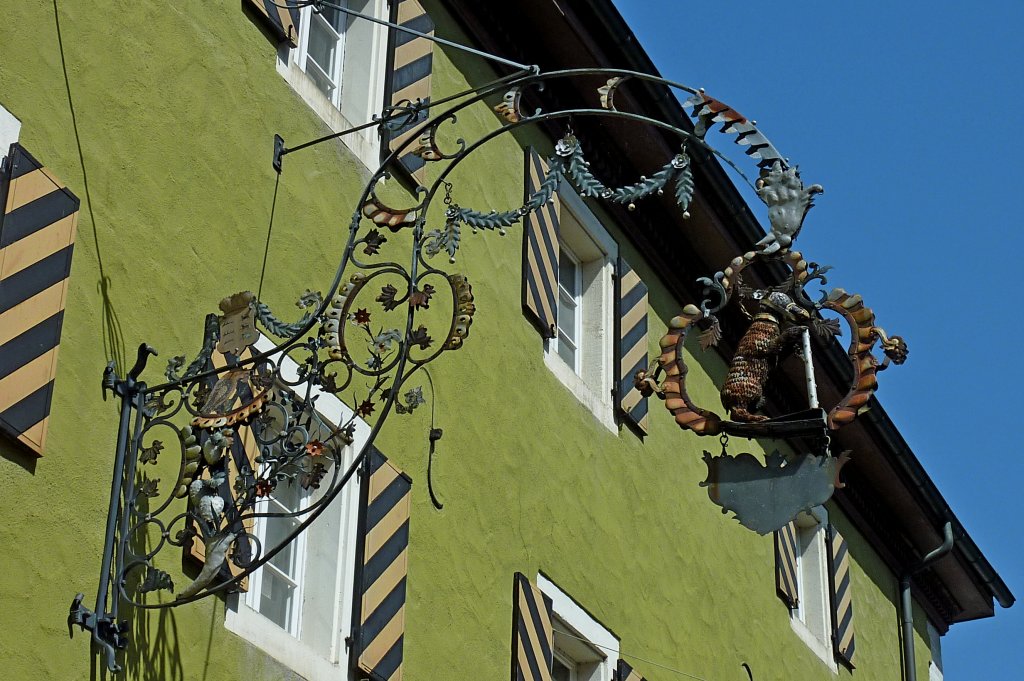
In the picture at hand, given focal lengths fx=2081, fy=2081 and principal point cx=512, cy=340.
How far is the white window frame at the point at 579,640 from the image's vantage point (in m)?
10.2

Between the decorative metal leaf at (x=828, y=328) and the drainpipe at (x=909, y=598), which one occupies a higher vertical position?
the drainpipe at (x=909, y=598)

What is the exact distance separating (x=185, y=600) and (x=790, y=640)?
7248 millimetres

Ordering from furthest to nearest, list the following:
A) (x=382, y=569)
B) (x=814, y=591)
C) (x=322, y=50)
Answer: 1. (x=814, y=591)
2. (x=322, y=50)
3. (x=382, y=569)

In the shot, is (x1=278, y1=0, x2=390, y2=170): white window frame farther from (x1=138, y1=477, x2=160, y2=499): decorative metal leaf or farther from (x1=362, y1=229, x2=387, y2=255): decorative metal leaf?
(x1=138, y1=477, x2=160, y2=499): decorative metal leaf

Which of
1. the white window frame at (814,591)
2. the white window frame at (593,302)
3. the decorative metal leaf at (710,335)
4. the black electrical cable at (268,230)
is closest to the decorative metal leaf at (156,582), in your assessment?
the black electrical cable at (268,230)

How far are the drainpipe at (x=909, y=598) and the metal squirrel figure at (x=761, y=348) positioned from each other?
340 inches

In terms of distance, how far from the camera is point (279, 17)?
8805 millimetres

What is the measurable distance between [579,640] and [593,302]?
7.57ft

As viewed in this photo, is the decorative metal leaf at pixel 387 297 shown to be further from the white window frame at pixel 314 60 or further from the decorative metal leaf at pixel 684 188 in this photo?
the white window frame at pixel 314 60

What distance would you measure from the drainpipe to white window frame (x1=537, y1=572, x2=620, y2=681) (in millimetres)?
5755

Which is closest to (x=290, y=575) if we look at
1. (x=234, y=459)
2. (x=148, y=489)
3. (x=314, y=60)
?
(x=234, y=459)

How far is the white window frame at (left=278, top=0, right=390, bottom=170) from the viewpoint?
911 centimetres

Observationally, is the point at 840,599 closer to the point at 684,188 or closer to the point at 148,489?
the point at 684,188

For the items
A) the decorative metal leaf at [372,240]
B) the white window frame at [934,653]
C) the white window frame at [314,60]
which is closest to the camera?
the decorative metal leaf at [372,240]
